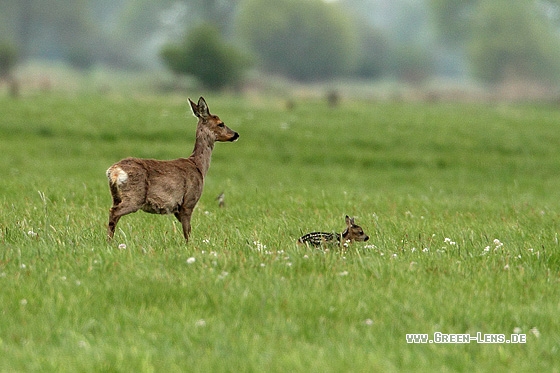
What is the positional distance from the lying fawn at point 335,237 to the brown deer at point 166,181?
144 cm

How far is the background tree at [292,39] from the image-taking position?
122m

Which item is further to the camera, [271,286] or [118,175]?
[118,175]

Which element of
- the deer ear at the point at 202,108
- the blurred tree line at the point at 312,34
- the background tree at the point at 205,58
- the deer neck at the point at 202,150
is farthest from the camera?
the blurred tree line at the point at 312,34

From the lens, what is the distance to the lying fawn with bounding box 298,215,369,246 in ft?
28.9

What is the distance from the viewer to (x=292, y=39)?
405 ft

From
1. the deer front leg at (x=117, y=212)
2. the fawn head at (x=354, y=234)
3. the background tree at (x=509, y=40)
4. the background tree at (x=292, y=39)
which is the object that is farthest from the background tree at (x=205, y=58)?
the background tree at (x=509, y=40)

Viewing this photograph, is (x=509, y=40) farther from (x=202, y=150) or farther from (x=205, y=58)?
(x=202, y=150)

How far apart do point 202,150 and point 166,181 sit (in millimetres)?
1104

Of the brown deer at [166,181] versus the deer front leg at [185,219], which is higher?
the brown deer at [166,181]

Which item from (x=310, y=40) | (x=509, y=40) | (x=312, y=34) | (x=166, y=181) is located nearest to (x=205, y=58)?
(x=166, y=181)

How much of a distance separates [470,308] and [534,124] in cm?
3191

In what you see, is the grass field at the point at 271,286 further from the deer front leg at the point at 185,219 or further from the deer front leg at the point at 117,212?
the deer front leg at the point at 185,219

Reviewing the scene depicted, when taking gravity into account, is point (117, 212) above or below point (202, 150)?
below

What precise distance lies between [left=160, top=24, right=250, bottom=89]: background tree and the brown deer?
187ft
